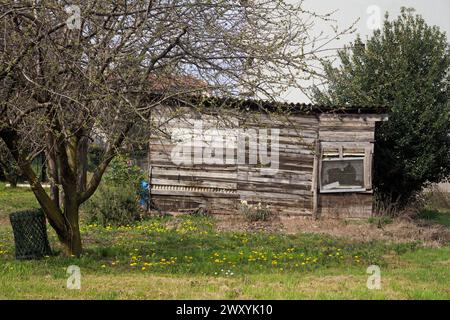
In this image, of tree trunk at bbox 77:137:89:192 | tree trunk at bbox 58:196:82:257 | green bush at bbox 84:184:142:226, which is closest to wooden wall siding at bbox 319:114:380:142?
green bush at bbox 84:184:142:226

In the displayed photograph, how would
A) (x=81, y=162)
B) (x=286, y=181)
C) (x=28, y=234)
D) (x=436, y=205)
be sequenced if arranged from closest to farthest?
1. (x=28, y=234)
2. (x=81, y=162)
3. (x=286, y=181)
4. (x=436, y=205)

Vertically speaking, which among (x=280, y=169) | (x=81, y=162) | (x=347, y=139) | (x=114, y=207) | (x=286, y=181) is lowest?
(x=114, y=207)

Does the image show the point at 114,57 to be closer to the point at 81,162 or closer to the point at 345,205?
the point at 81,162

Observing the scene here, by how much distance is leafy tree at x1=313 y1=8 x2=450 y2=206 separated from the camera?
19234mm

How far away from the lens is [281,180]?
1797cm

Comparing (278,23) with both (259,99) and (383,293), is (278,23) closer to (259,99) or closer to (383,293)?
(259,99)

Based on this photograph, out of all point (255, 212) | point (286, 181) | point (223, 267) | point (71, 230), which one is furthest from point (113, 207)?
point (223, 267)

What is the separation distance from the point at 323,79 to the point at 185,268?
3817mm

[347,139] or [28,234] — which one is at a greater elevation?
[347,139]

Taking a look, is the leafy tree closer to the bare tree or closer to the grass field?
the grass field

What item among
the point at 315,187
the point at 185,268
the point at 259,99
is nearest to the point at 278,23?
the point at 259,99

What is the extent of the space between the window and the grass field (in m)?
4.01

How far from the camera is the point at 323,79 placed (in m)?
8.47

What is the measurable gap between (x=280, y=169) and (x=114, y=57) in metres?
10.3
